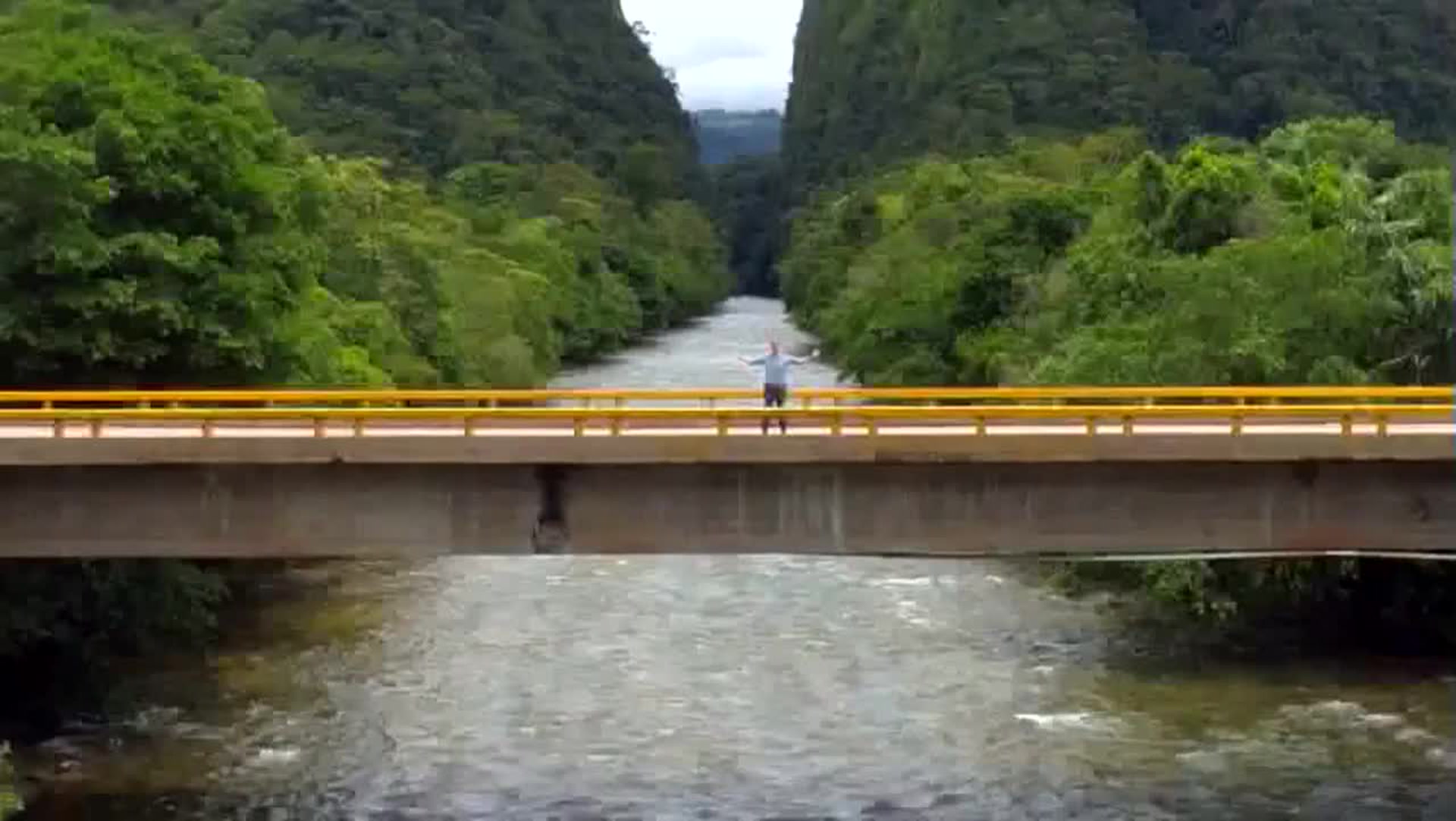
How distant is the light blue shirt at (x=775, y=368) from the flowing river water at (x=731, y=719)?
279 centimetres

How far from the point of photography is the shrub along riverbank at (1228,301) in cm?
3897

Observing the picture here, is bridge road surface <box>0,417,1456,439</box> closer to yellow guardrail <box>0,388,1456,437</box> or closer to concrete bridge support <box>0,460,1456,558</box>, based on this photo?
yellow guardrail <box>0,388,1456,437</box>

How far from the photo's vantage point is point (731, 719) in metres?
33.7

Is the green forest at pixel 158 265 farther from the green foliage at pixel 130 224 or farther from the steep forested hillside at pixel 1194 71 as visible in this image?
the steep forested hillside at pixel 1194 71

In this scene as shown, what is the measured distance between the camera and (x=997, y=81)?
18100cm

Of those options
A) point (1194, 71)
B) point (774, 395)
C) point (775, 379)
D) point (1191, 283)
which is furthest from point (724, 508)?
point (1194, 71)

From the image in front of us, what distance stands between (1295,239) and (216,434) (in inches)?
974

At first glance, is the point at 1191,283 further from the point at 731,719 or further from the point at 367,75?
the point at 367,75

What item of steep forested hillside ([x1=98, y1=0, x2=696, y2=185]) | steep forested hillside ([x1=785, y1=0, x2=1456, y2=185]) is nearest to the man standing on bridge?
steep forested hillside ([x1=98, y1=0, x2=696, y2=185])

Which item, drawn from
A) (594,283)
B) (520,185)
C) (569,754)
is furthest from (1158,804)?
(520,185)

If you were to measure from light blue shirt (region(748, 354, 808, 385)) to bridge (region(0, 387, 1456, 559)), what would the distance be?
1038mm

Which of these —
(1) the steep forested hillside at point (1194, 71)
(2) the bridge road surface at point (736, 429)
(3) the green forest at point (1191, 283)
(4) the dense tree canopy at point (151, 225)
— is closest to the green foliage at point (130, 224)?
(4) the dense tree canopy at point (151, 225)

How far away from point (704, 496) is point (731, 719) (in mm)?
7492

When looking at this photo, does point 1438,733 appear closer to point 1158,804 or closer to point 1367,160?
point 1158,804
